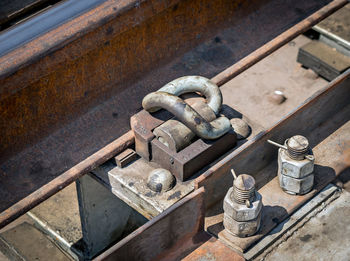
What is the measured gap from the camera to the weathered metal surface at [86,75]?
12.8 ft

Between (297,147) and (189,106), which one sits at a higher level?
(189,106)

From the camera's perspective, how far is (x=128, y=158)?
3951 millimetres

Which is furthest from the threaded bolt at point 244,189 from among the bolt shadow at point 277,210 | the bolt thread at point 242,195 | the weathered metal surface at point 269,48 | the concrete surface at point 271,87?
the concrete surface at point 271,87

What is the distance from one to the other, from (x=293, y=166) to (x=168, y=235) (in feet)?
2.94

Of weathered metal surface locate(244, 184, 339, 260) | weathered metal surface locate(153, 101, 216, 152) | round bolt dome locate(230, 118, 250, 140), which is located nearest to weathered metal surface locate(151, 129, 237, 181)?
weathered metal surface locate(153, 101, 216, 152)

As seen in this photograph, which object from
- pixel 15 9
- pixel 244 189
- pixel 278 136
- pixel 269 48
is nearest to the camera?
pixel 244 189

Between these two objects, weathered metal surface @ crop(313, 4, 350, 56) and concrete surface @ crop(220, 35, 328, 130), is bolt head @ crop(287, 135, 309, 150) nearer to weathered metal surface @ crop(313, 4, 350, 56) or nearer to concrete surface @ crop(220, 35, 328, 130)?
concrete surface @ crop(220, 35, 328, 130)

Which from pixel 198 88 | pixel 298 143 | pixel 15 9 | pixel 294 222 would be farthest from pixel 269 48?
pixel 15 9

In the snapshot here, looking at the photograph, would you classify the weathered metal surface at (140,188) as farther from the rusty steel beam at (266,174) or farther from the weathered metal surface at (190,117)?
the weathered metal surface at (190,117)

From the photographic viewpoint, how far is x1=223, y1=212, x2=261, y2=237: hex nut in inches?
142

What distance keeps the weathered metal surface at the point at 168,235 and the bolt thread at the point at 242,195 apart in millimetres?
197

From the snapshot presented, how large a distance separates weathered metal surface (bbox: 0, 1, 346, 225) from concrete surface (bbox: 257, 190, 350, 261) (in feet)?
4.29

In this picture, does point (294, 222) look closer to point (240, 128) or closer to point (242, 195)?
point (242, 195)

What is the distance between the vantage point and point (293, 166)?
3.76 m
